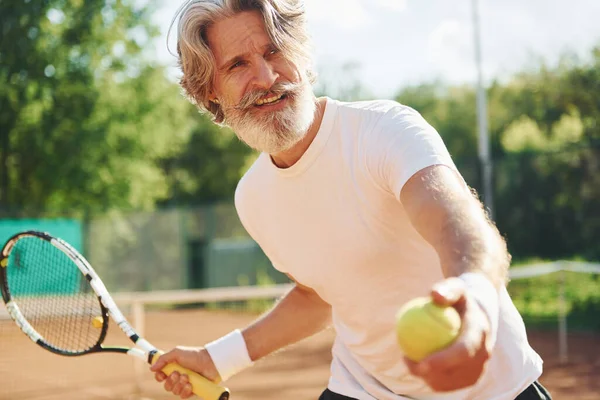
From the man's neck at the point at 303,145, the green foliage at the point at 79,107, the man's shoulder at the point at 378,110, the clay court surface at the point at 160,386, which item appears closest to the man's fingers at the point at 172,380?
the man's neck at the point at 303,145

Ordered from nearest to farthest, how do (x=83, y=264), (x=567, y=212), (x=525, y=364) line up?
(x=525, y=364) → (x=83, y=264) → (x=567, y=212)

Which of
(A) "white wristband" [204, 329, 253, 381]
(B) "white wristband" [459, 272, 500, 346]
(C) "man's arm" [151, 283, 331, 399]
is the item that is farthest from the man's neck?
(B) "white wristband" [459, 272, 500, 346]

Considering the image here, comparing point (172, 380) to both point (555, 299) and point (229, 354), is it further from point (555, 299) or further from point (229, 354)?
point (555, 299)

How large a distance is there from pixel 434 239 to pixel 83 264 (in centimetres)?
216

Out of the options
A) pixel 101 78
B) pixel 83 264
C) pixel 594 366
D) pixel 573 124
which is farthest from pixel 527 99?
pixel 83 264

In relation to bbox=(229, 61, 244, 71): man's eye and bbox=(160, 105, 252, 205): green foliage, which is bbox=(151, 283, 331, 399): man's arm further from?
bbox=(160, 105, 252, 205): green foliage

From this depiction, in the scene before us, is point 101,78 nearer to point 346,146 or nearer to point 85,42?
point 85,42

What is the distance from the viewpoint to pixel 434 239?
1650 mm

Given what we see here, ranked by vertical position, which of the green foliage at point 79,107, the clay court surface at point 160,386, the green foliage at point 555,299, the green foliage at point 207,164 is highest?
the green foliage at point 79,107

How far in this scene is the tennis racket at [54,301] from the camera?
9.78 ft

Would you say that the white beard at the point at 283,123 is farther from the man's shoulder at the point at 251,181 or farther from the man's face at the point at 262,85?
the man's shoulder at the point at 251,181

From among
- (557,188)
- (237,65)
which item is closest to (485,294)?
(237,65)

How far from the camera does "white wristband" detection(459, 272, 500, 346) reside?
1322 millimetres

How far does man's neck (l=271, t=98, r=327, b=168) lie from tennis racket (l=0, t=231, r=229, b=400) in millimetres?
830
